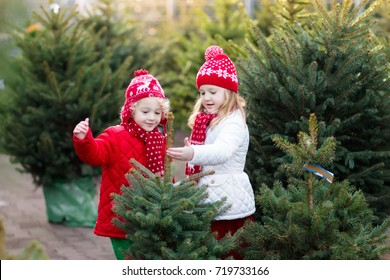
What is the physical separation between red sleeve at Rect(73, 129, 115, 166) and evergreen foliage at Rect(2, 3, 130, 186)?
2.75 metres

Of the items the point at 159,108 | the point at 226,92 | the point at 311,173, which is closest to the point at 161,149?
the point at 159,108

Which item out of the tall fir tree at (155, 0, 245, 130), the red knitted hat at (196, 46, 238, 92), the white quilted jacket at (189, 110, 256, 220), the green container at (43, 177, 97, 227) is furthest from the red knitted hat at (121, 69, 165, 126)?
the tall fir tree at (155, 0, 245, 130)

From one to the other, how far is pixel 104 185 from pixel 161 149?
1.38 ft

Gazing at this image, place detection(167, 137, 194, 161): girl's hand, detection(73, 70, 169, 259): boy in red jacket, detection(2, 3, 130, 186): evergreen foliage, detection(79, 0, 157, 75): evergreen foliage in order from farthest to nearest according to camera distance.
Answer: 1. detection(79, 0, 157, 75): evergreen foliage
2. detection(2, 3, 130, 186): evergreen foliage
3. detection(73, 70, 169, 259): boy in red jacket
4. detection(167, 137, 194, 161): girl's hand

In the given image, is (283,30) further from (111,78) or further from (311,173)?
(111,78)

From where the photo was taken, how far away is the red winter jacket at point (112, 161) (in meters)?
4.18

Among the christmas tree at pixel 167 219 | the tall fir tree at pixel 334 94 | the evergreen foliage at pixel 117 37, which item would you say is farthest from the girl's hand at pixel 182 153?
the evergreen foliage at pixel 117 37

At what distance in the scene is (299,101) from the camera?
439 centimetres

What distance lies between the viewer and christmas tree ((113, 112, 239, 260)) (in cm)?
332

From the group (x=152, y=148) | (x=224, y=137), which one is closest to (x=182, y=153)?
(x=224, y=137)

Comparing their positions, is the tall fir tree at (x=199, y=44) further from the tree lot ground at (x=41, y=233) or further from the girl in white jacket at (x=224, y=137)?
the girl in white jacket at (x=224, y=137)

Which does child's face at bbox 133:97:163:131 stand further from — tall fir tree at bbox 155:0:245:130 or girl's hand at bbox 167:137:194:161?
tall fir tree at bbox 155:0:245:130

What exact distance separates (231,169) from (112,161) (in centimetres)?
75
